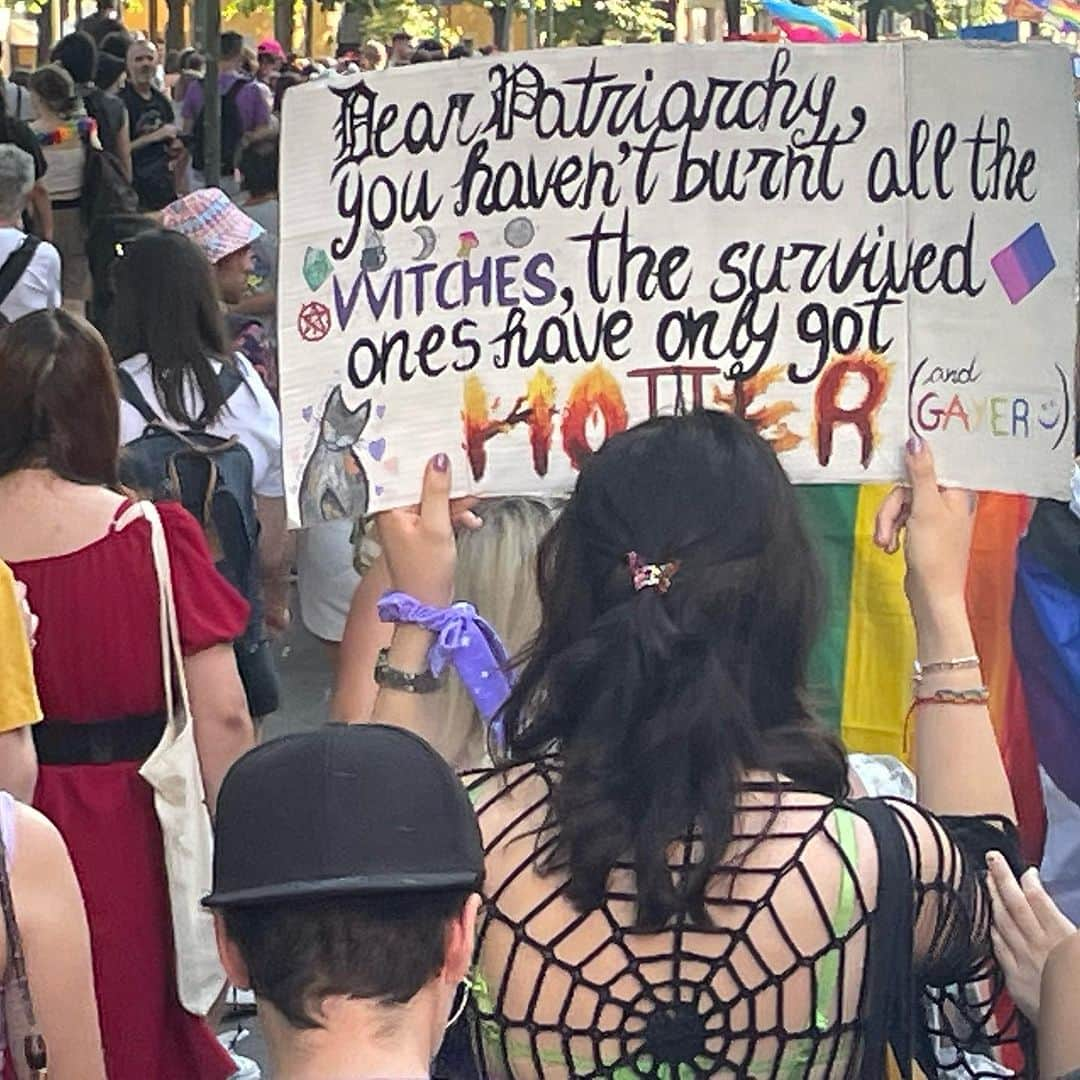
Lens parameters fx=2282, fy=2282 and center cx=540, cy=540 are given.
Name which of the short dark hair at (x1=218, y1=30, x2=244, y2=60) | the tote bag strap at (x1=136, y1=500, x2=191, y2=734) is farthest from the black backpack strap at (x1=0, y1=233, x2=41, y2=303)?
the short dark hair at (x1=218, y1=30, x2=244, y2=60)

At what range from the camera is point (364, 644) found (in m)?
3.61

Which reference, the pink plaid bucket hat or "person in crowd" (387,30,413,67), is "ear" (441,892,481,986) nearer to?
the pink plaid bucket hat

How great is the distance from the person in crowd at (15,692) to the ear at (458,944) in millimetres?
1202

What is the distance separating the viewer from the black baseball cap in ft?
6.05

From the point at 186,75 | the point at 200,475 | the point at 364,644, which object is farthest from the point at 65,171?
the point at 186,75

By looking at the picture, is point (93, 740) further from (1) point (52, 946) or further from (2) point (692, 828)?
(2) point (692, 828)

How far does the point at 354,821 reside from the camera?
6.10ft

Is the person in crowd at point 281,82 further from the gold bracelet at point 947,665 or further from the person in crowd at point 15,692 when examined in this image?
the gold bracelet at point 947,665

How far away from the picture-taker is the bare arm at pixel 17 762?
3.02 metres

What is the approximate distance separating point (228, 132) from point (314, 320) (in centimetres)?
1350

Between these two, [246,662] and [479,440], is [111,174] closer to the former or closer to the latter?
[246,662]

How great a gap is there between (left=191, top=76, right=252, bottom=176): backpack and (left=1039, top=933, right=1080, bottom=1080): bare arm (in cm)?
1423

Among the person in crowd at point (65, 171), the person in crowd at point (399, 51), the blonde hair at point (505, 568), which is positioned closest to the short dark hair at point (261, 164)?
the person in crowd at point (65, 171)

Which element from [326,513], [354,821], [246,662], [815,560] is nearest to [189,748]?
[326,513]
